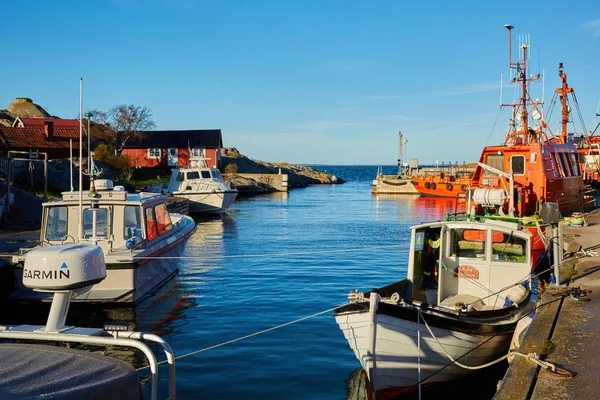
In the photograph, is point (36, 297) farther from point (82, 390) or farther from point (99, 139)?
point (99, 139)

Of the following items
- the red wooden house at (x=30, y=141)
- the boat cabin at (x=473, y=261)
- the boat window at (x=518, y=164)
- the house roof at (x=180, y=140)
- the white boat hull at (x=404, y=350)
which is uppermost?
the house roof at (x=180, y=140)

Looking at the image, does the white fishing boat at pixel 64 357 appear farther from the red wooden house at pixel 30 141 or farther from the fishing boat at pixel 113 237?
the red wooden house at pixel 30 141

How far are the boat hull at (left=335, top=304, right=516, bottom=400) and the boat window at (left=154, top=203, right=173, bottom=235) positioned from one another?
9.51 metres

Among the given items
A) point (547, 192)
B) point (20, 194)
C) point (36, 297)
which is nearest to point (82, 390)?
point (36, 297)

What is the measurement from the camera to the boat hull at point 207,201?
42156 mm

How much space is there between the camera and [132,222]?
15742 millimetres

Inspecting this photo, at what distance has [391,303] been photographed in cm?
891

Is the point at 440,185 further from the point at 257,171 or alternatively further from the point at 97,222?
the point at 97,222

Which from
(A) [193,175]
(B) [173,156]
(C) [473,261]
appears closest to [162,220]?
(C) [473,261]

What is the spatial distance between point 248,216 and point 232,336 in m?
29.1

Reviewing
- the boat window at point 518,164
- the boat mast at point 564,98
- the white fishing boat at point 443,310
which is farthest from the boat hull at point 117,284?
the boat mast at point 564,98

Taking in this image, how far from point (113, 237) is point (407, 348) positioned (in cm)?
904

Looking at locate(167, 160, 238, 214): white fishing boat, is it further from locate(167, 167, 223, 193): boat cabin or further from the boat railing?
the boat railing

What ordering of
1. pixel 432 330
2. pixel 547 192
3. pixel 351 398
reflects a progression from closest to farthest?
pixel 432 330 < pixel 351 398 < pixel 547 192
